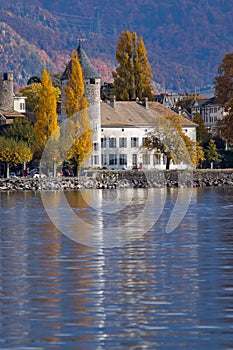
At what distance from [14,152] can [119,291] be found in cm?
6131

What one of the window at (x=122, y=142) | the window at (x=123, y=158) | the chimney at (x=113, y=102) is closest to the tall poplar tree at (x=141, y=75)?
the chimney at (x=113, y=102)

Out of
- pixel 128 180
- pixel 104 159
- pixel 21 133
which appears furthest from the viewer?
pixel 104 159

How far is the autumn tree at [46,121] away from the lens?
8169cm

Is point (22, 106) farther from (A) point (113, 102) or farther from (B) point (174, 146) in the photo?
(B) point (174, 146)

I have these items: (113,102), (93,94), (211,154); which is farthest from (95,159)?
(211,154)

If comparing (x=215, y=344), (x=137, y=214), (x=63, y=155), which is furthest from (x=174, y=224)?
(x=63, y=155)

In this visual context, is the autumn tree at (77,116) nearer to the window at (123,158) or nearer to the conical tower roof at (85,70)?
the conical tower roof at (85,70)

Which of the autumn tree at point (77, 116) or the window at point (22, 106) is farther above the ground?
the window at point (22, 106)

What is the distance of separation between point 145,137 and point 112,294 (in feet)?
253

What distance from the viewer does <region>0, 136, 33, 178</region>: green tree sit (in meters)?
83.0

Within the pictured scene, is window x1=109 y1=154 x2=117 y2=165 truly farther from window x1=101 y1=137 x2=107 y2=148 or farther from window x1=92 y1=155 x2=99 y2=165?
window x1=92 y1=155 x2=99 y2=165

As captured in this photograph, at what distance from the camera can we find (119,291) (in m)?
22.4

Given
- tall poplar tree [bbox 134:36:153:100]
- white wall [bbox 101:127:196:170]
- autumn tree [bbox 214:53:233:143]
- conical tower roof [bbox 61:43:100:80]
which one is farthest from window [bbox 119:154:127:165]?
autumn tree [bbox 214:53:233:143]

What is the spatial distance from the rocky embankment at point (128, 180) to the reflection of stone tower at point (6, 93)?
19517mm
